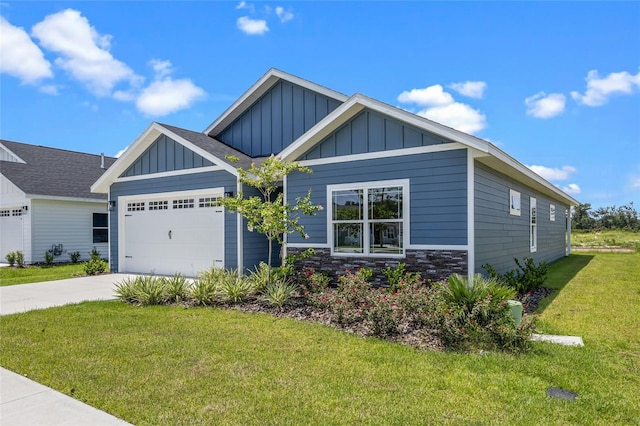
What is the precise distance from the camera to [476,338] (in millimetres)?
5160

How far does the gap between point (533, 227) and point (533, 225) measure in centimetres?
7

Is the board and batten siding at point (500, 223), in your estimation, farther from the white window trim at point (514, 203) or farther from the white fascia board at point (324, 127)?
the white fascia board at point (324, 127)

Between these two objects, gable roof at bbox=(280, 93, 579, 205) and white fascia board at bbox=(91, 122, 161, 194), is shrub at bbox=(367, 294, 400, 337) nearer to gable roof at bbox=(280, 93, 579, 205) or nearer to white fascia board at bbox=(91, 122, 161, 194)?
gable roof at bbox=(280, 93, 579, 205)

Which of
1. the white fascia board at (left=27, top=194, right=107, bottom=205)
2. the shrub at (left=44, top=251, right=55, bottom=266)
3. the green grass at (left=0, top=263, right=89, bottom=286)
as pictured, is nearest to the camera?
the green grass at (left=0, top=263, right=89, bottom=286)

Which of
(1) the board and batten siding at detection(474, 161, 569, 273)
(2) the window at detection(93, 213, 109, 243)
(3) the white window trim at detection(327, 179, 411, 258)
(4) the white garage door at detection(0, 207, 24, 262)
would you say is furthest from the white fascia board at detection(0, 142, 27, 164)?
(1) the board and batten siding at detection(474, 161, 569, 273)

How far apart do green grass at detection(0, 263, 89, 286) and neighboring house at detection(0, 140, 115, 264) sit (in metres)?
1.58

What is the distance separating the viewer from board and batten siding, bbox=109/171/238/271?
35.3ft

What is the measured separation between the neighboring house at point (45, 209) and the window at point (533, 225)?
17471 mm

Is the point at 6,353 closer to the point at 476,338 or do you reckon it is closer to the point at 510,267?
the point at 476,338

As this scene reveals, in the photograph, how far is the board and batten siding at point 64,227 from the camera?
16.4 metres

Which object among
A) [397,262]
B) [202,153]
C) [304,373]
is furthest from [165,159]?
[304,373]

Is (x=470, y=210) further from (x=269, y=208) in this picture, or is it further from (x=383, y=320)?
(x=269, y=208)

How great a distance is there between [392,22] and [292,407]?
9958 millimetres

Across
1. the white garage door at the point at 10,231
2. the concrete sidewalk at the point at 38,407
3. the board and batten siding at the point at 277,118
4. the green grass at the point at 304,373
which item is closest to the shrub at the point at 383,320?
the green grass at the point at 304,373
